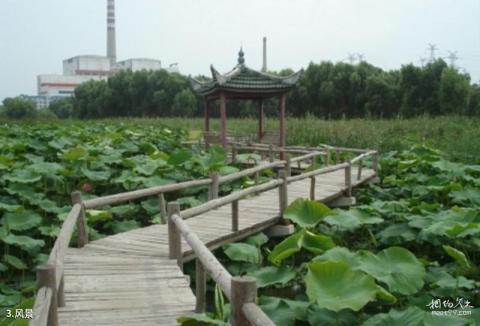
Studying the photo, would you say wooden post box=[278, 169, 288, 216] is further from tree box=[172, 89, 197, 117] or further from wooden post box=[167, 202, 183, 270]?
tree box=[172, 89, 197, 117]

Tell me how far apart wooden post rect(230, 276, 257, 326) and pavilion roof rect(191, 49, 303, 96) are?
962 centimetres

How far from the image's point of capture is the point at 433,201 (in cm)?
815

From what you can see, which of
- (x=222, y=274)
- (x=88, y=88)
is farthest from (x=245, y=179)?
(x=88, y=88)

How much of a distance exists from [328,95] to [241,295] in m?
31.4

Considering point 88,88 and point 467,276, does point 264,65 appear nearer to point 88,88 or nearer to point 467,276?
point 88,88

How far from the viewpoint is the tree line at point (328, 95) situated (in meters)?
27.0

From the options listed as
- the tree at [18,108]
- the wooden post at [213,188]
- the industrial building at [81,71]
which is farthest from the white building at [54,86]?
the wooden post at [213,188]

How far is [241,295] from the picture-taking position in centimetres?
244

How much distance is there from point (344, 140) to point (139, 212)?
358 inches

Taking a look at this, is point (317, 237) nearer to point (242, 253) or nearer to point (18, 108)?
point (242, 253)

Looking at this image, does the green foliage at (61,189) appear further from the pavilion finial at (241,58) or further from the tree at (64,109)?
the tree at (64,109)

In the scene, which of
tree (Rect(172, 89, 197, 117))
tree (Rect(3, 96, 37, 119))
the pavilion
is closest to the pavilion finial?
the pavilion

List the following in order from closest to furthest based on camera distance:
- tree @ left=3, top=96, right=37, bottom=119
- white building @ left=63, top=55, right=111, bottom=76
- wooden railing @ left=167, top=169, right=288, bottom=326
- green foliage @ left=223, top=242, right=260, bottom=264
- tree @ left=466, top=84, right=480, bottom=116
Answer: wooden railing @ left=167, top=169, right=288, bottom=326 → green foliage @ left=223, top=242, right=260, bottom=264 → tree @ left=466, top=84, right=480, bottom=116 → tree @ left=3, top=96, right=37, bottom=119 → white building @ left=63, top=55, right=111, bottom=76

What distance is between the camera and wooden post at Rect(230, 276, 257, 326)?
7.97 feet
